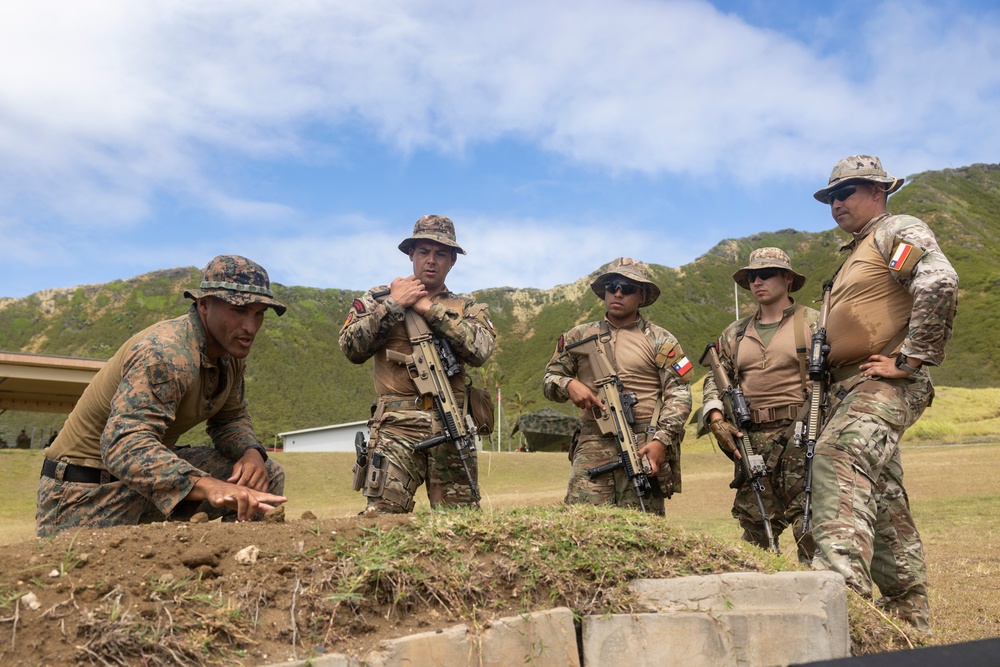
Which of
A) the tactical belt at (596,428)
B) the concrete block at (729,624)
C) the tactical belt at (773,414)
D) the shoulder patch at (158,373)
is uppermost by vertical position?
the shoulder patch at (158,373)

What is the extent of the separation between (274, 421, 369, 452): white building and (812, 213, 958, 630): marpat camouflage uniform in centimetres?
3749

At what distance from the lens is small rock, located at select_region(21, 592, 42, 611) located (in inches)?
102

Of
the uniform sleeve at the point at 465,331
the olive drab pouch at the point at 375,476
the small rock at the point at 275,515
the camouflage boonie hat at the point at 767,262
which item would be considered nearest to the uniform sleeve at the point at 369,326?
the uniform sleeve at the point at 465,331

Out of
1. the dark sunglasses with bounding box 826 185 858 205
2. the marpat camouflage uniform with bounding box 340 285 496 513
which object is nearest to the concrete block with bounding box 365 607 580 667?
the marpat camouflage uniform with bounding box 340 285 496 513

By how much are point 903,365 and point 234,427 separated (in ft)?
13.2

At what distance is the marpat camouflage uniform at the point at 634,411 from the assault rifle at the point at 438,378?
1.04m

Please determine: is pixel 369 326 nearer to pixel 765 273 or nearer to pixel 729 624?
pixel 765 273

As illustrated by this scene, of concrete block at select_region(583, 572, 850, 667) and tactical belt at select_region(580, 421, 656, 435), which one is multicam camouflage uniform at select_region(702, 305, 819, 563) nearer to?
tactical belt at select_region(580, 421, 656, 435)

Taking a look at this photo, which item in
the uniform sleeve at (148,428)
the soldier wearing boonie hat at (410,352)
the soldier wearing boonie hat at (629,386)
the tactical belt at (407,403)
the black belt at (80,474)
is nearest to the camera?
the uniform sleeve at (148,428)

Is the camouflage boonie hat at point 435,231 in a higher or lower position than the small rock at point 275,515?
higher

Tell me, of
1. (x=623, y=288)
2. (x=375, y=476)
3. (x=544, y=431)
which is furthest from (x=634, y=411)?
(x=544, y=431)

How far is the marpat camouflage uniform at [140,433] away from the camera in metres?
3.70

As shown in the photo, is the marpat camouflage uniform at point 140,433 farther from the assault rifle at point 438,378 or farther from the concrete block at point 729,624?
the concrete block at point 729,624

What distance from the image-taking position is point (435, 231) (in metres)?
5.97
